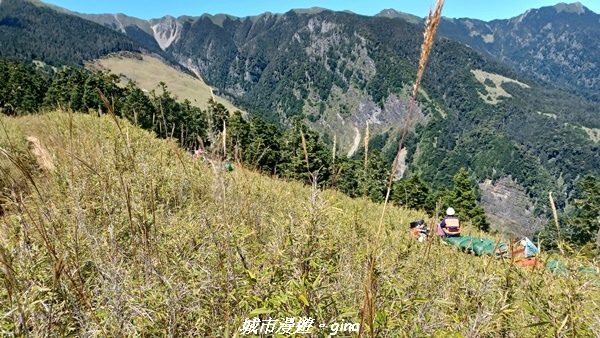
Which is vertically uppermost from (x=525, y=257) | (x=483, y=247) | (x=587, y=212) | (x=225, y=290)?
(x=225, y=290)

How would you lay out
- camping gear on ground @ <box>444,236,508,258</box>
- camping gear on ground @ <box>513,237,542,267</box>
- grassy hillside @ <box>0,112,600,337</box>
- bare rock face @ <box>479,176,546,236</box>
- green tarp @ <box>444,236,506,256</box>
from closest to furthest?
grassy hillside @ <box>0,112,600,337</box>, camping gear on ground @ <box>513,237,542,267</box>, camping gear on ground @ <box>444,236,508,258</box>, green tarp @ <box>444,236,506,256</box>, bare rock face @ <box>479,176,546,236</box>

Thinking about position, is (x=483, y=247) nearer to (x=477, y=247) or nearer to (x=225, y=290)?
(x=225, y=290)

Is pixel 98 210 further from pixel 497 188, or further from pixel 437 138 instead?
pixel 437 138

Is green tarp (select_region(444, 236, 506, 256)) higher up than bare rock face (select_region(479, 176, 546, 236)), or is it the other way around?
green tarp (select_region(444, 236, 506, 256))

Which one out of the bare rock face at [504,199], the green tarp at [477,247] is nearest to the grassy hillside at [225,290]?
the green tarp at [477,247]

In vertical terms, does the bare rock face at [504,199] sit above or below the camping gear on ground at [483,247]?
below

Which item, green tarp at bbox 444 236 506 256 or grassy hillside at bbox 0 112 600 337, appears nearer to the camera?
grassy hillside at bbox 0 112 600 337

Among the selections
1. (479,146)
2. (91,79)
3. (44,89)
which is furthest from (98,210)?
(479,146)

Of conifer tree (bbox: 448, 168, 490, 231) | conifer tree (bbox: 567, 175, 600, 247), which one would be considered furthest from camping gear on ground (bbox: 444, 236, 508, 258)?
conifer tree (bbox: 448, 168, 490, 231)

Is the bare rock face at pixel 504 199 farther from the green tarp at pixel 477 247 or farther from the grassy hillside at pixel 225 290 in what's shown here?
the grassy hillside at pixel 225 290

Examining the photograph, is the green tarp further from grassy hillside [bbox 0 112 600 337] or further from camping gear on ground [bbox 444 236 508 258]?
grassy hillside [bbox 0 112 600 337]

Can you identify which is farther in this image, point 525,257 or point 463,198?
point 463,198

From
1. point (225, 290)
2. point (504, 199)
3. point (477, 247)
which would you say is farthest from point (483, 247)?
point (504, 199)

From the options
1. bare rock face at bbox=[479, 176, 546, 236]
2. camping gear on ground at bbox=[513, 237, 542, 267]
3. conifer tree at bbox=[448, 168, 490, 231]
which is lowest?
bare rock face at bbox=[479, 176, 546, 236]
